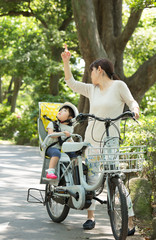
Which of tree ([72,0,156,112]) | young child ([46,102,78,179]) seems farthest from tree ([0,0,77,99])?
young child ([46,102,78,179])

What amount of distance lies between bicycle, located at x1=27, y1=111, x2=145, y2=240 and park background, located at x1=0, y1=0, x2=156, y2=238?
6.79 meters

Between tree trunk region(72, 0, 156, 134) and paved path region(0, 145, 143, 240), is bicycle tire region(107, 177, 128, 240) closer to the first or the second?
paved path region(0, 145, 143, 240)

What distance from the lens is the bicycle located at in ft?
15.7

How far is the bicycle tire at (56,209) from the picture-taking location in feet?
20.1

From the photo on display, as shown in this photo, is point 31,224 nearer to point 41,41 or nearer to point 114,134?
point 114,134

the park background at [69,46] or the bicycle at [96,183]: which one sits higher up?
the park background at [69,46]

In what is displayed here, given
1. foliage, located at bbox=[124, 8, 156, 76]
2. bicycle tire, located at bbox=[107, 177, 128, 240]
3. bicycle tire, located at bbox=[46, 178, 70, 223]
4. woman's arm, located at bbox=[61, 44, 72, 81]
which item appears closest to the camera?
bicycle tire, located at bbox=[107, 177, 128, 240]

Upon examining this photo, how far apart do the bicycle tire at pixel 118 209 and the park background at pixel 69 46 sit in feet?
25.4

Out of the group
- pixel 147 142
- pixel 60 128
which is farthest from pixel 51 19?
pixel 60 128

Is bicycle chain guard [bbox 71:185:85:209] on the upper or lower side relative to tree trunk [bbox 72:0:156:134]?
lower

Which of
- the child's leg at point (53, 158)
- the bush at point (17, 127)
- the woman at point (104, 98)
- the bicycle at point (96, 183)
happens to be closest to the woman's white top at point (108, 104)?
the woman at point (104, 98)

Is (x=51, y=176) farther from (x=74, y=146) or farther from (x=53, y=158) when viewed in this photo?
(x=74, y=146)

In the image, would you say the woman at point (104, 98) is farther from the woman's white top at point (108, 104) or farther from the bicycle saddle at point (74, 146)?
the bicycle saddle at point (74, 146)

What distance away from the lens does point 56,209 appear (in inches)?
251
